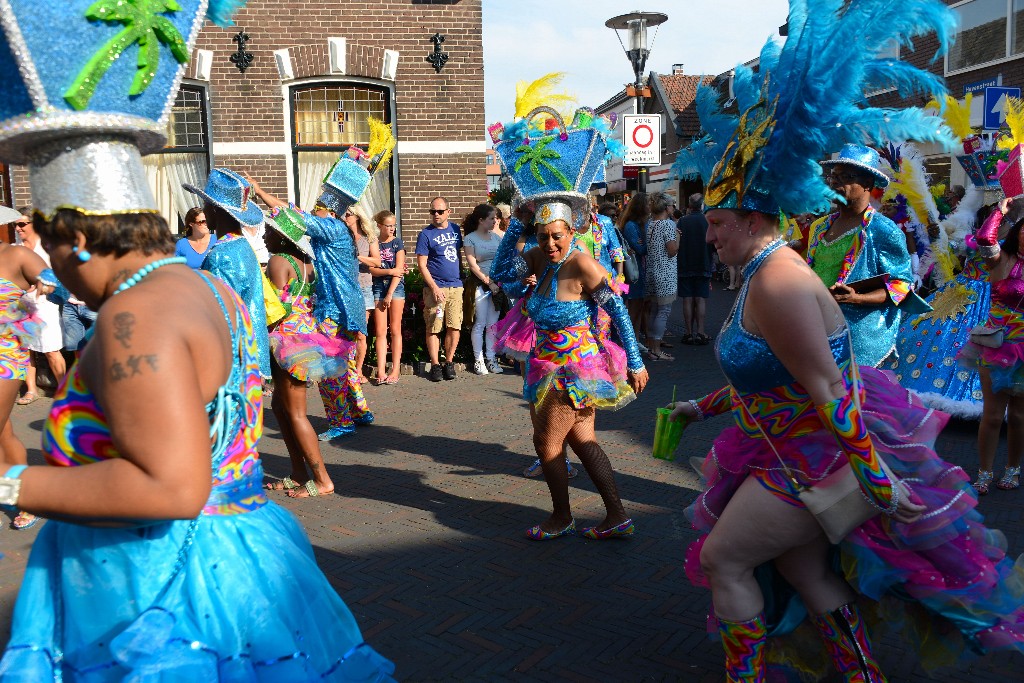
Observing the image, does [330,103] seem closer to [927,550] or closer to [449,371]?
[449,371]

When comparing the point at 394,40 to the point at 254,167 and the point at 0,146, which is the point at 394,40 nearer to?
the point at 254,167

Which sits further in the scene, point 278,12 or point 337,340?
point 278,12

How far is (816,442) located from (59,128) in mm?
2193

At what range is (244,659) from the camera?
1812 mm

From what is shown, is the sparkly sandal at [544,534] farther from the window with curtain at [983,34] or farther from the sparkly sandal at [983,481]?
the window with curtain at [983,34]

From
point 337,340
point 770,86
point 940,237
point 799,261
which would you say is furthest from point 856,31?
point 940,237

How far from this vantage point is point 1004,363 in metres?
5.33

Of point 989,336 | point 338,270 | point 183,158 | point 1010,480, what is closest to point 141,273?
point 338,270

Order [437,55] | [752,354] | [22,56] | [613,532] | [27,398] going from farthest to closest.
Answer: [437,55], [27,398], [613,532], [752,354], [22,56]

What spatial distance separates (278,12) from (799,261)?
1076 centimetres

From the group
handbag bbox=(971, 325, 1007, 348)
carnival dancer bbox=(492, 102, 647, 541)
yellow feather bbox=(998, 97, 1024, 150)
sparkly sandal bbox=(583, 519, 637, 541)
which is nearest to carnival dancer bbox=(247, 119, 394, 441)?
carnival dancer bbox=(492, 102, 647, 541)

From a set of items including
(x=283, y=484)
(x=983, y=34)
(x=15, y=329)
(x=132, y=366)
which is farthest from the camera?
(x=983, y=34)

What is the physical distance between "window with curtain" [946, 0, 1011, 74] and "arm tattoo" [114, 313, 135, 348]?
20674 millimetres

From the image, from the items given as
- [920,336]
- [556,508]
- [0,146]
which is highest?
[0,146]
